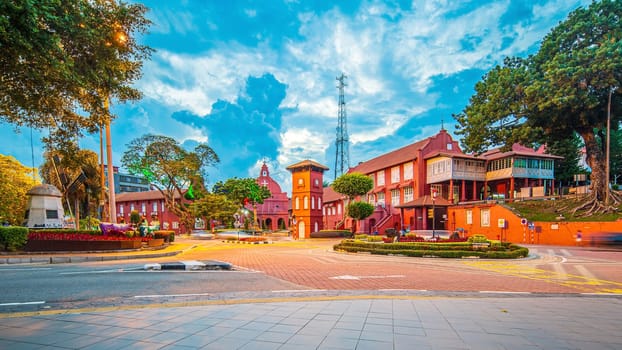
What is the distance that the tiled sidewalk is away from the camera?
3.91m

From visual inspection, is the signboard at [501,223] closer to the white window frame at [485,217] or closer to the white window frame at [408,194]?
the white window frame at [485,217]

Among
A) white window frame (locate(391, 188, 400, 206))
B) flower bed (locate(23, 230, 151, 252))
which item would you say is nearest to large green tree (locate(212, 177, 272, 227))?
white window frame (locate(391, 188, 400, 206))

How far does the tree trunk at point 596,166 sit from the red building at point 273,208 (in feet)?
177

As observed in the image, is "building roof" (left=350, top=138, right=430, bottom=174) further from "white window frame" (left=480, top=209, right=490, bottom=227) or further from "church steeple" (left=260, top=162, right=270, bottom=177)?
"church steeple" (left=260, top=162, right=270, bottom=177)

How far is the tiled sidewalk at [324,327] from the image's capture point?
3908mm

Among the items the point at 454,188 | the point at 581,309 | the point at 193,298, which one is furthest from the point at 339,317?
the point at 454,188

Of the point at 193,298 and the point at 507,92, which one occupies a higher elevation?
the point at 507,92

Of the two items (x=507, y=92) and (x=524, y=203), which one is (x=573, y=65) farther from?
(x=524, y=203)

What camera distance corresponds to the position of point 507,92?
94.7 feet

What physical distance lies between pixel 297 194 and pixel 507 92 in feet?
98.9

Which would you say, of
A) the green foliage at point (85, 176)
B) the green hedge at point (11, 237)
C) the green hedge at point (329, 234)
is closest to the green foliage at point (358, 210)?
the green hedge at point (329, 234)

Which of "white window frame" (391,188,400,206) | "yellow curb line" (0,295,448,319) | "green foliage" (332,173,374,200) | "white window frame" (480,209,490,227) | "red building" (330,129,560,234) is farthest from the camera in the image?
"white window frame" (391,188,400,206)

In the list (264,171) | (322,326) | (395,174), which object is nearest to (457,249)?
(322,326)

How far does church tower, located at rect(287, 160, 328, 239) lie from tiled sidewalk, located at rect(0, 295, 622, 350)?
41060mm
